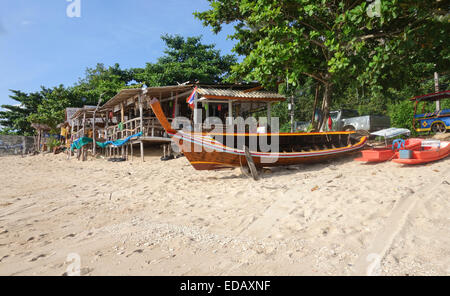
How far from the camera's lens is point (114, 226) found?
402cm

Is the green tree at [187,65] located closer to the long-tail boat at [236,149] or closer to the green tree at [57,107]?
the green tree at [57,107]

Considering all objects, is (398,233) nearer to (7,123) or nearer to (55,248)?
(55,248)

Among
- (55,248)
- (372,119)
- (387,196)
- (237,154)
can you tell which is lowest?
(55,248)

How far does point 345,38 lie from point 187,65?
51.1ft

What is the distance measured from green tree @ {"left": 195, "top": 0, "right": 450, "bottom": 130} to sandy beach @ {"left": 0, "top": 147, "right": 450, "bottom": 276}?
→ 135 inches

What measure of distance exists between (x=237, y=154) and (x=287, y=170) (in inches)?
77.0

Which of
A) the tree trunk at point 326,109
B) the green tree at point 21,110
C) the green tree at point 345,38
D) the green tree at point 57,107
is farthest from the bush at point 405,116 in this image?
the green tree at point 21,110

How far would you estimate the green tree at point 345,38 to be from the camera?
23.7 feet

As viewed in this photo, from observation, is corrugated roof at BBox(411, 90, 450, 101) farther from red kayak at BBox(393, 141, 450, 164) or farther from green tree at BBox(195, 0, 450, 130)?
red kayak at BBox(393, 141, 450, 164)

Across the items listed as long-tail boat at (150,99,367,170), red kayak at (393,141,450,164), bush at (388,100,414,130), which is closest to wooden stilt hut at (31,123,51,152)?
long-tail boat at (150,99,367,170)

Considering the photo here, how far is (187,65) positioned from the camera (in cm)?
2119

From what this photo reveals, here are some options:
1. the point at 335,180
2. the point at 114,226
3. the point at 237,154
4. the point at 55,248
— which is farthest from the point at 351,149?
the point at 55,248

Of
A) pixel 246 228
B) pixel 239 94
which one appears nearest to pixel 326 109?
pixel 239 94
